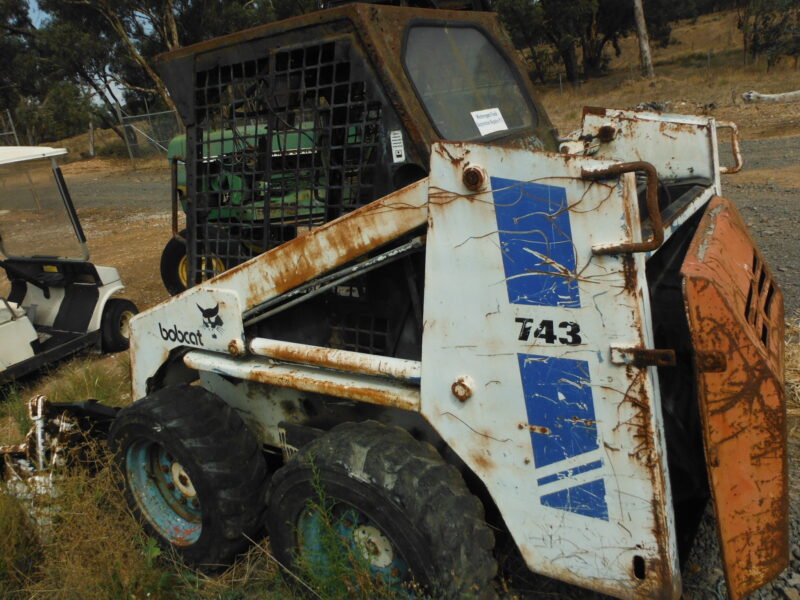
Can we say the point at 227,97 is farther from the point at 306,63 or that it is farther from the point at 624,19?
the point at 624,19

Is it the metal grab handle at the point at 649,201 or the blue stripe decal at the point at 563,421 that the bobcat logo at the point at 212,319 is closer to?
the blue stripe decal at the point at 563,421

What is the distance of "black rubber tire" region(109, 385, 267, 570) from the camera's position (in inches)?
105

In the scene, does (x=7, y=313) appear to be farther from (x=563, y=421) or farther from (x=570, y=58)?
(x=570, y=58)

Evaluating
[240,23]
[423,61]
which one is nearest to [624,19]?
[240,23]

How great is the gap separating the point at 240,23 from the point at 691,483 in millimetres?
29774

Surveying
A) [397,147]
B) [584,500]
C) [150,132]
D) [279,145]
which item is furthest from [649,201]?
[150,132]

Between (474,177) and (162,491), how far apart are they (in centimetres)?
213

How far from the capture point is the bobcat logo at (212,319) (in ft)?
8.89

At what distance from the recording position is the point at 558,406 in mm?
1916

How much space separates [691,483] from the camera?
2494 mm

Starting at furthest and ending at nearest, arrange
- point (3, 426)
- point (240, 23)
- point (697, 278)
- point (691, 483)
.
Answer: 1. point (240, 23)
2. point (3, 426)
3. point (691, 483)
4. point (697, 278)

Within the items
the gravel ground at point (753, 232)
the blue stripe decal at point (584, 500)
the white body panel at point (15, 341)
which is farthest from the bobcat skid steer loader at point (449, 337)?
the white body panel at point (15, 341)

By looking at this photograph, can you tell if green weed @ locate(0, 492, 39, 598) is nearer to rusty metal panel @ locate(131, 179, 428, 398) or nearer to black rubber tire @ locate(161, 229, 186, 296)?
rusty metal panel @ locate(131, 179, 428, 398)

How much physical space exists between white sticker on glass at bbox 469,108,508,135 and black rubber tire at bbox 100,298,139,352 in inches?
163
